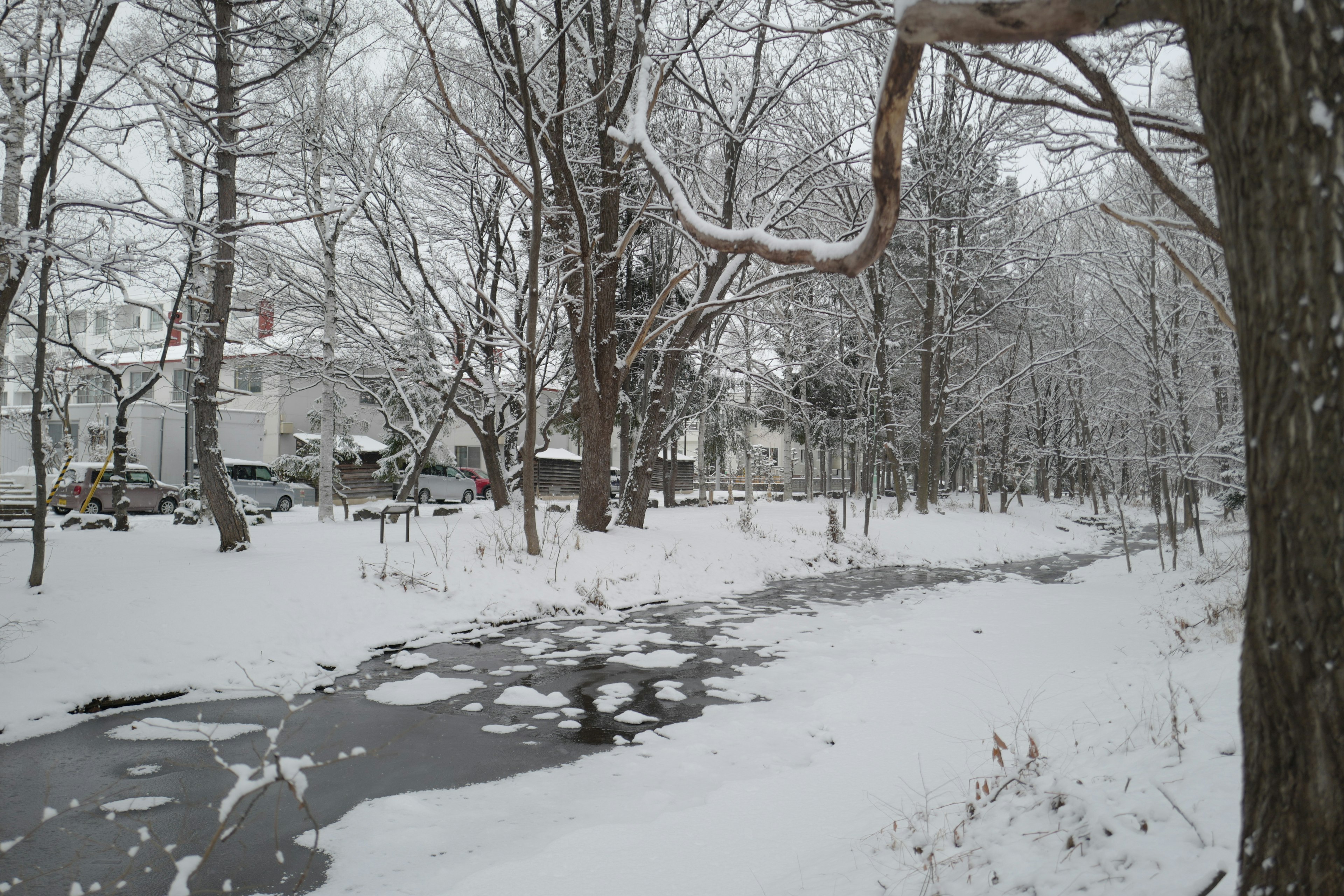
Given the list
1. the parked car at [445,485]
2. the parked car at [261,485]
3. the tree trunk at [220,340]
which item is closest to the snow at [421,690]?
the tree trunk at [220,340]

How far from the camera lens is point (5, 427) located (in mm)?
27625

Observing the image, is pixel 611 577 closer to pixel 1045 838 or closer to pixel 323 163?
pixel 1045 838

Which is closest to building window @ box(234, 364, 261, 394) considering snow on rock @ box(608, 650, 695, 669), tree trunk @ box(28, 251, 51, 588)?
tree trunk @ box(28, 251, 51, 588)

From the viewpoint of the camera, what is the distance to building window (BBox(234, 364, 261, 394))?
20.0 meters

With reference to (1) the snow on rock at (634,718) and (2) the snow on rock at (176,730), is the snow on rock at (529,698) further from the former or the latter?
(2) the snow on rock at (176,730)

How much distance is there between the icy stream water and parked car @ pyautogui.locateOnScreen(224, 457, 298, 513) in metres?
19.7

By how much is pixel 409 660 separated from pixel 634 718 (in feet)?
9.81

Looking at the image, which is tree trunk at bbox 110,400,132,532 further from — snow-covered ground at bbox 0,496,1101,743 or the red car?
the red car

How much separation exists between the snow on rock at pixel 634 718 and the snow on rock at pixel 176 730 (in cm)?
267

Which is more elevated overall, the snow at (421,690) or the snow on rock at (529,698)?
the snow at (421,690)

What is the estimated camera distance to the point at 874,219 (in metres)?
2.60

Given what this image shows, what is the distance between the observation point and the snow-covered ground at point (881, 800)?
305 centimetres

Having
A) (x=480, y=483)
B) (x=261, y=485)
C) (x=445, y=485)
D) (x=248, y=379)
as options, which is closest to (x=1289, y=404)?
(x=261, y=485)

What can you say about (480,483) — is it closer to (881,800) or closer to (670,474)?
(670,474)
